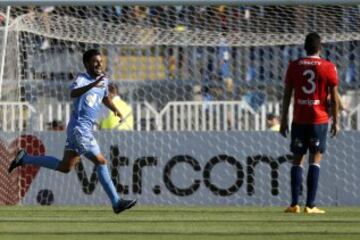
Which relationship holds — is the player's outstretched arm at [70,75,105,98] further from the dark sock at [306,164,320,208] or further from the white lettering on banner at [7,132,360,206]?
the white lettering on banner at [7,132,360,206]

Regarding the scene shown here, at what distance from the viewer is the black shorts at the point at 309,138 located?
42.6ft

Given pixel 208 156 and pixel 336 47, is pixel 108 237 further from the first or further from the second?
pixel 336 47

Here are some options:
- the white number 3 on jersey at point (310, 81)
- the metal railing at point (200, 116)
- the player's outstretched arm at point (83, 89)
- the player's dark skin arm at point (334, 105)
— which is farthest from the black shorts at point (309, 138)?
the metal railing at point (200, 116)

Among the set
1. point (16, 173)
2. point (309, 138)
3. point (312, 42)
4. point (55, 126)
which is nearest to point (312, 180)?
point (309, 138)

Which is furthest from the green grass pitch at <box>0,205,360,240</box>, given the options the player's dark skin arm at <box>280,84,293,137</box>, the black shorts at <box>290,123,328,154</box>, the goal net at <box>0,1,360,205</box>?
the goal net at <box>0,1,360,205</box>

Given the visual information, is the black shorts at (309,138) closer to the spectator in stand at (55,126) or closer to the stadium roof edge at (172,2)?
the stadium roof edge at (172,2)

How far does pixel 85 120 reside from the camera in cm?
1300

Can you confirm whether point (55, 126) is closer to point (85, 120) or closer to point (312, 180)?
point (85, 120)

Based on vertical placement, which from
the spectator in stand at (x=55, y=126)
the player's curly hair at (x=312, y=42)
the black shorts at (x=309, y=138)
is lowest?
the spectator in stand at (x=55, y=126)

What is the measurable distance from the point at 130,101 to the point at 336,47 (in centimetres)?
344

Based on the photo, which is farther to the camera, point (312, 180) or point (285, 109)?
point (312, 180)

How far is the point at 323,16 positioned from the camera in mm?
18016

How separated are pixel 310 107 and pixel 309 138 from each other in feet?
1.08

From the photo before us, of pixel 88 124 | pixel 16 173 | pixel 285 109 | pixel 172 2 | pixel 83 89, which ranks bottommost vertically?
pixel 16 173
